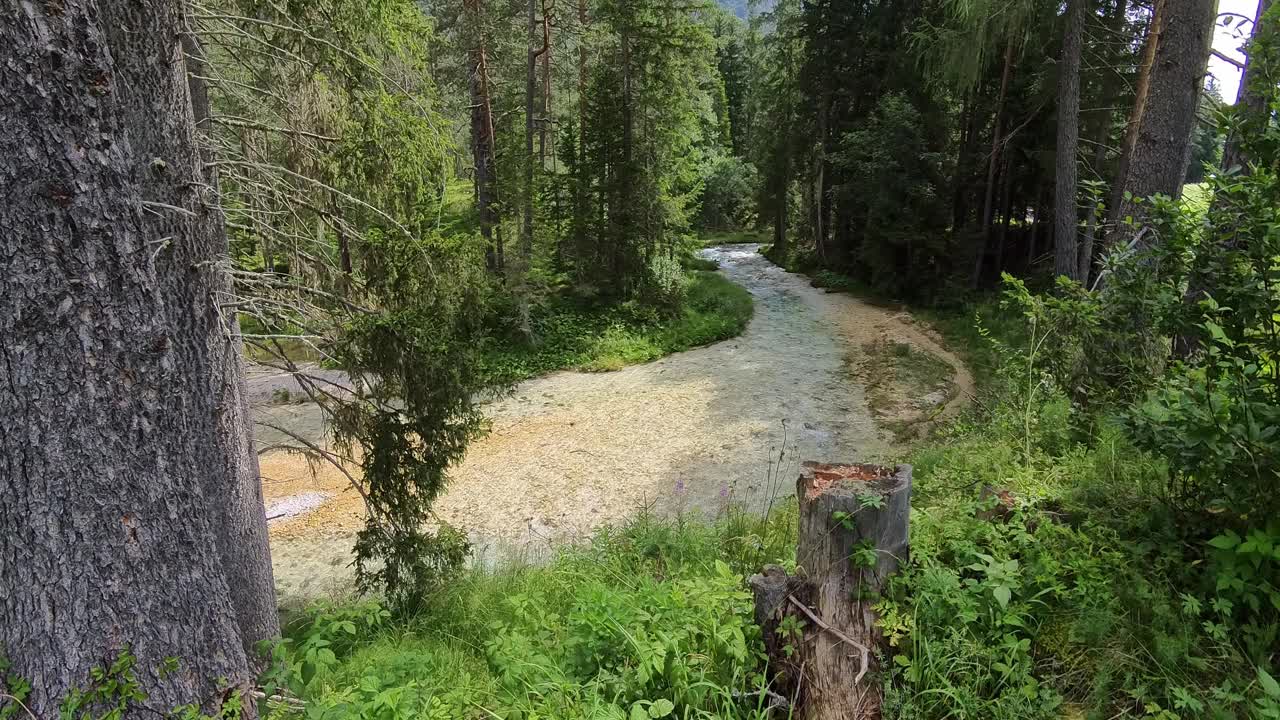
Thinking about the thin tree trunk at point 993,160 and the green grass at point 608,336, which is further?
the thin tree trunk at point 993,160

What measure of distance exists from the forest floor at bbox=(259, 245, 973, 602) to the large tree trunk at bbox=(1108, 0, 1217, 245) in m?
4.51

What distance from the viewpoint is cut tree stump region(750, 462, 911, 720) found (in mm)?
2572

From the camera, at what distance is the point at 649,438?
1097 cm

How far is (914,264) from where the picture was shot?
1792 centimetres

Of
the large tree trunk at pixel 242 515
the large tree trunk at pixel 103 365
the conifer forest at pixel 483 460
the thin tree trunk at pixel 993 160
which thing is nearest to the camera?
the large tree trunk at pixel 103 365

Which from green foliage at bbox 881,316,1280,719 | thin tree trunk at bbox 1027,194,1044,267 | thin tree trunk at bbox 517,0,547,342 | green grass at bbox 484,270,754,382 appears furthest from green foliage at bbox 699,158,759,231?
green foliage at bbox 881,316,1280,719

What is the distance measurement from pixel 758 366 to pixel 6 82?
42.3ft

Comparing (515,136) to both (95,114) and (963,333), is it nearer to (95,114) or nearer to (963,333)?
(963,333)

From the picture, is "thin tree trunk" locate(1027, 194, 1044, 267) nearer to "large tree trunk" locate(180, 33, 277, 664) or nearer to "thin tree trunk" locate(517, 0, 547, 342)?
"thin tree trunk" locate(517, 0, 547, 342)

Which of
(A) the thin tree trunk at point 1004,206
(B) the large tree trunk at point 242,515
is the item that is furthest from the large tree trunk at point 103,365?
(A) the thin tree trunk at point 1004,206

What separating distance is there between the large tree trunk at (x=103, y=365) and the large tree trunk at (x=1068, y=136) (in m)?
11.1

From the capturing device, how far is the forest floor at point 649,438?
8.54 metres

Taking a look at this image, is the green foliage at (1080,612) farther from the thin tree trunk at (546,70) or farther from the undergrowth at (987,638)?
the thin tree trunk at (546,70)

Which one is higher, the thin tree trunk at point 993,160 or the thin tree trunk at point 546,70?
the thin tree trunk at point 546,70
